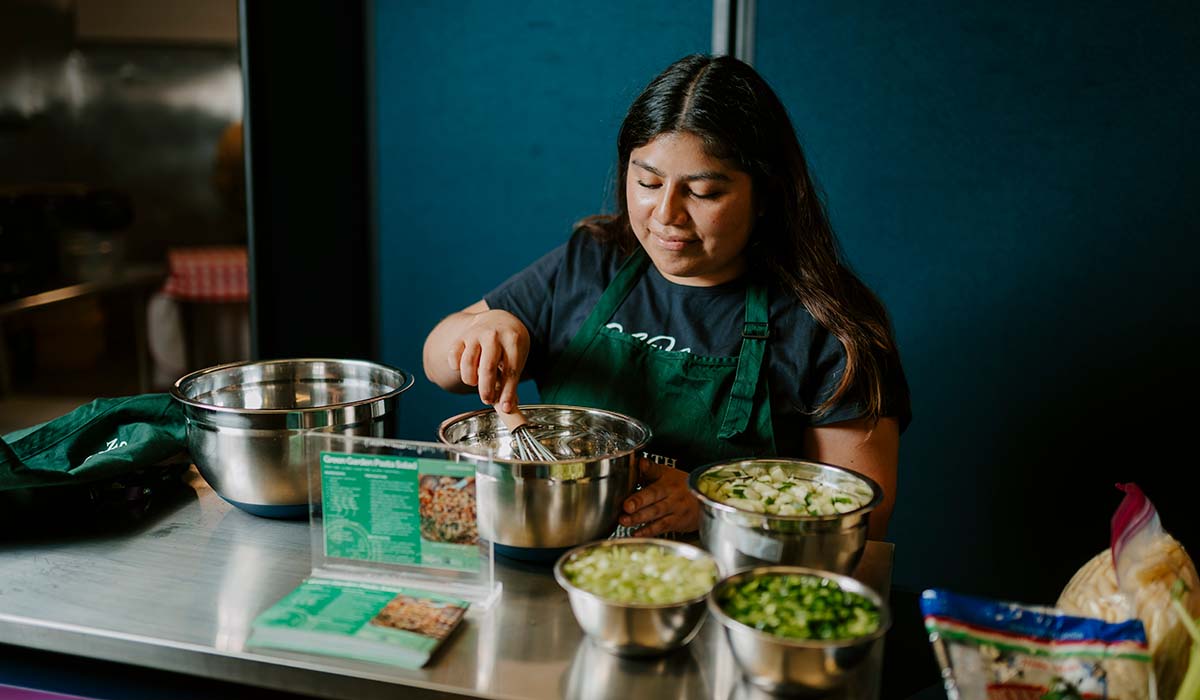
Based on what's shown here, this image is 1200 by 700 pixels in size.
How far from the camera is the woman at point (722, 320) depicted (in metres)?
1.66

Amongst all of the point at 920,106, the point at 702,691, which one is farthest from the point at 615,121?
the point at 702,691

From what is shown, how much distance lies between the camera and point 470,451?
1.23m

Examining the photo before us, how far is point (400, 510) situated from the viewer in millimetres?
1250

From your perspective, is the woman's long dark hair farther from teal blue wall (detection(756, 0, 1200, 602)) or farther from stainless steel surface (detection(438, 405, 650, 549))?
teal blue wall (detection(756, 0, 1200, 602))

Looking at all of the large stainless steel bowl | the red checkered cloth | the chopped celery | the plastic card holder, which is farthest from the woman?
the red checkered cloth

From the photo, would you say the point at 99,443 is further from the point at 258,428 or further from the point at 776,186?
the point at 776,186

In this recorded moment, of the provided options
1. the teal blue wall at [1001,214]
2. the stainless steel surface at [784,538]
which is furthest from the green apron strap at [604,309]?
the stainless steel surface at [784,538]

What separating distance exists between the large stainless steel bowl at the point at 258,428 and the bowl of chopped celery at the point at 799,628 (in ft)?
2.09

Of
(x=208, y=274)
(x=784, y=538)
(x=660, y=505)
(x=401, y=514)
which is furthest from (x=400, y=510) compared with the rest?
(x=208, y=274)

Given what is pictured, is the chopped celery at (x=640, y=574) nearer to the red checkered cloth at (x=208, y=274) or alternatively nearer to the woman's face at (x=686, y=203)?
the woman's face at (x=686, y=203)

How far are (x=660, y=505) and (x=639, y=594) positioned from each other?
0.31m

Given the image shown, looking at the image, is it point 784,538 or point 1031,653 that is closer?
point 1031,653

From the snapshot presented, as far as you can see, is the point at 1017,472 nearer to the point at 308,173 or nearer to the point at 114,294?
the point at 308,173

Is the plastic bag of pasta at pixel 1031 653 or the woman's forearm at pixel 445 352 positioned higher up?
the woman's forearm at pixel 445 352
